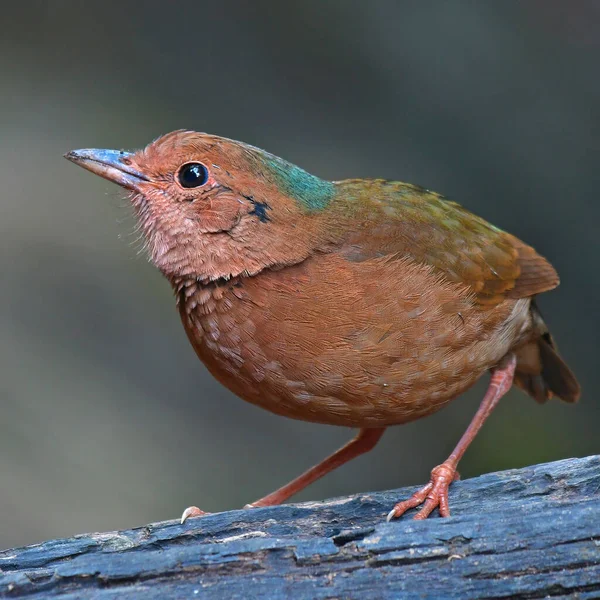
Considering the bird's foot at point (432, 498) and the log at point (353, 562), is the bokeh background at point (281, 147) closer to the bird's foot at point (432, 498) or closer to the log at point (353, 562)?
the bird's foot at point (432, 498)

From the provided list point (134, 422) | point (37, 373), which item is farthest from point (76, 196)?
point (134, 422)

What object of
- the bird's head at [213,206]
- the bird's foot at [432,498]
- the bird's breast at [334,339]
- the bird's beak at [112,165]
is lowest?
the bird's foot at [432,498]

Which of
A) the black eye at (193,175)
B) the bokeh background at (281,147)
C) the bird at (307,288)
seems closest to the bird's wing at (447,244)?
the bird at (307,288)

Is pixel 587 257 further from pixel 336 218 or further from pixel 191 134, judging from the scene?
pixel 191 134

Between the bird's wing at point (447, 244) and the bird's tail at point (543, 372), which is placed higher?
the bird's wing at point (447, 244)

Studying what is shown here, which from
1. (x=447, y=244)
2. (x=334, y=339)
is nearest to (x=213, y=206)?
(x=334, y=339)
